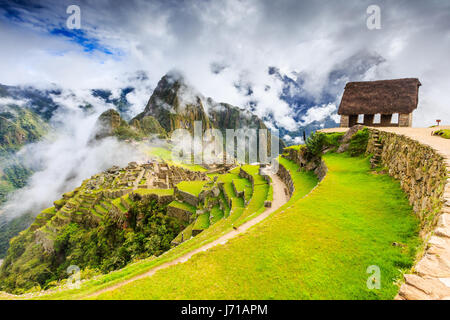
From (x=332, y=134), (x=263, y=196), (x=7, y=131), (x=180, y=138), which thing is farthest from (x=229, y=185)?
(x=7, y=131)

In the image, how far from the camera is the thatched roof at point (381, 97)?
21250 millimetres

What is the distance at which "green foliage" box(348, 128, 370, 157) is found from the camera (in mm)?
15955

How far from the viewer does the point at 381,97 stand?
2236cm

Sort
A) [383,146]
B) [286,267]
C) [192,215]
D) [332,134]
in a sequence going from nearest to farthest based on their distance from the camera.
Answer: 1. [286,267]
2. [383,146]
3. [332,134]
4. [192,215]

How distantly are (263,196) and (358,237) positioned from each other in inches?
595

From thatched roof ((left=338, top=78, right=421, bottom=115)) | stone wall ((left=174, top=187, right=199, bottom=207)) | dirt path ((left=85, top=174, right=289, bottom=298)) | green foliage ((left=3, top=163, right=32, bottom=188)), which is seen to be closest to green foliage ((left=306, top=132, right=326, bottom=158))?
dirt path ((left=85, top=174, right=289, bottom=298))

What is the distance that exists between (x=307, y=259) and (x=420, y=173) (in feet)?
19.0

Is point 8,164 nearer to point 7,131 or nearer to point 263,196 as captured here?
point 7,131

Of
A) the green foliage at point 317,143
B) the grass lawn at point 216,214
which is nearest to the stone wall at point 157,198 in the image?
the grass lawn at point 216,214

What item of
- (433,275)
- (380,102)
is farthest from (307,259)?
(380,102)

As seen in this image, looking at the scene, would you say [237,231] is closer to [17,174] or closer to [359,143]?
[359,143]

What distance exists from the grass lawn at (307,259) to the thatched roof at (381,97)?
58.9 feet

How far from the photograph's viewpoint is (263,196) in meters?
21.2
